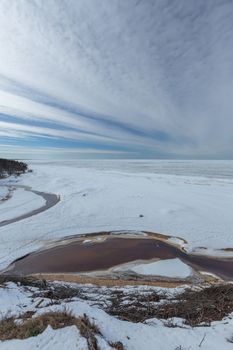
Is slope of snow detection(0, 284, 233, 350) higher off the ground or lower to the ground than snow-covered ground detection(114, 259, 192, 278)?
higher

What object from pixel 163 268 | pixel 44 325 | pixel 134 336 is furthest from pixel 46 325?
pixel 163 268

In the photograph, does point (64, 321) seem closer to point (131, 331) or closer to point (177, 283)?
point (131, 331)

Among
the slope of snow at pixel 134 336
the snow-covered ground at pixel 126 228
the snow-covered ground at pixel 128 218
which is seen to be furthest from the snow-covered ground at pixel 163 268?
the slope of snow at pixel 134 336

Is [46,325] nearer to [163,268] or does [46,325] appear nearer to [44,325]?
[44,325]

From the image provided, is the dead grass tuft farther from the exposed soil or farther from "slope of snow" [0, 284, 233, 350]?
the exposed soil

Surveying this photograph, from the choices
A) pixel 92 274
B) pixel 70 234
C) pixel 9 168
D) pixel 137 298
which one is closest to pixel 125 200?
pixel 70 234

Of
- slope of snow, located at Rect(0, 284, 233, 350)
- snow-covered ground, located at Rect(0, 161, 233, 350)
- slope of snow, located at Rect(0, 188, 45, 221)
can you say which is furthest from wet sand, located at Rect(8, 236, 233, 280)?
slope of snow, located at Rect(0, 188, 45, 221)

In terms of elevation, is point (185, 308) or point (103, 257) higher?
point (185, 308)

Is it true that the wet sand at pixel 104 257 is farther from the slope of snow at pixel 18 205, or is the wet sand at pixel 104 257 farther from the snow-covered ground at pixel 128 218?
the slope of snow at pixel 18 205
